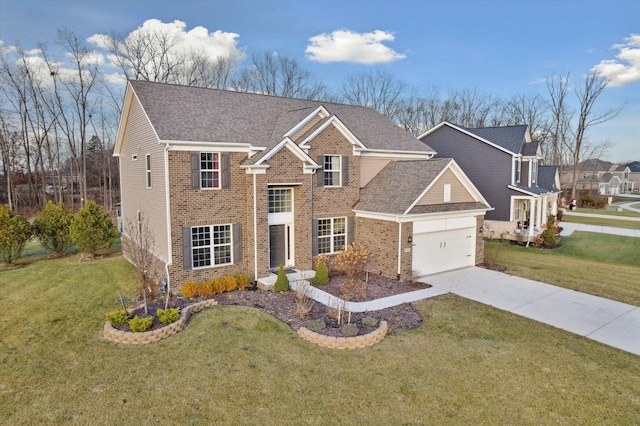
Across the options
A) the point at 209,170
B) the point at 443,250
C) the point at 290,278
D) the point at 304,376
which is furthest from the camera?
the point at 443,250

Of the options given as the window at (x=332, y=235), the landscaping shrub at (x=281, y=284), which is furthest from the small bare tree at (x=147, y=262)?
the window at (x=332, y=235)

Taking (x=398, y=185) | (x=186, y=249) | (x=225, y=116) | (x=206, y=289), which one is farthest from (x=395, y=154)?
(x=206, y=289)

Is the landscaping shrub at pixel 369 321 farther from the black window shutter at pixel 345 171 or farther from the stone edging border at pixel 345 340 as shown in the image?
the black window shutter at pixel 345 171

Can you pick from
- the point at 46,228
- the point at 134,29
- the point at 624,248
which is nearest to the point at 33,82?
the point at 134,29

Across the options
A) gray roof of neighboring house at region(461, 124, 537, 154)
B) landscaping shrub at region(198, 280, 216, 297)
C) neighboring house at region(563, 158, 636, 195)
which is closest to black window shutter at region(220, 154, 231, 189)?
landscaping shrub at region(198, 280, 216, 297)

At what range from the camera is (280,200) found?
52.2 feet

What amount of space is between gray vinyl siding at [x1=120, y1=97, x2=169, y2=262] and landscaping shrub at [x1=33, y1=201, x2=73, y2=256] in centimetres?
302

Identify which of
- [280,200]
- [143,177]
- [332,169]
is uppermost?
[332,169]

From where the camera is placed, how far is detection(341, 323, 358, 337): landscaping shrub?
9633mm

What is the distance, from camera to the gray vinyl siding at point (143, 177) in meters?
14.0

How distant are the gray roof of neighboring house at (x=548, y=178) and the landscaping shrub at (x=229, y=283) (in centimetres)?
2990

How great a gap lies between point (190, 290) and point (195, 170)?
169 inches

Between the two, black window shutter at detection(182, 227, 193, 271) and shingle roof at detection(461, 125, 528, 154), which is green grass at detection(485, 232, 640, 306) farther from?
black window shutter at detection(182, 227, 193, 271)

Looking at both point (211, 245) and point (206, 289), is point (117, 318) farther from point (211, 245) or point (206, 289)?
point (211, 245)
